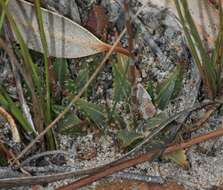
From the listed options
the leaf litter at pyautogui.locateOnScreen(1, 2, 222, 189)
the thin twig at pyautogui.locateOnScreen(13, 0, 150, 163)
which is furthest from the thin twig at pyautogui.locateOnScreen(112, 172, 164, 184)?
the thin twig at pyautogui.locateOnScreen(13, 0, 150, 163)

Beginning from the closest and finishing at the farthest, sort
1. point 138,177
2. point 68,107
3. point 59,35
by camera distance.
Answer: point 68,107 < point 138,177 < point 59,35

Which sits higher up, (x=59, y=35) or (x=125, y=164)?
(x=59, y=35)

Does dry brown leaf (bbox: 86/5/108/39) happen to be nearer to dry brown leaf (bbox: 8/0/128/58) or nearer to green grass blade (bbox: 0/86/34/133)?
dry brown leaf (bbox: 8/0/128/58)

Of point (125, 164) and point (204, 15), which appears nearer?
point (125, 164)

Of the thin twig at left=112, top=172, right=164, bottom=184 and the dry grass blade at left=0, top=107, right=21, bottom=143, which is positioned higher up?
Result: the dry grass blade at left=0, top=107, right=21, bottom=143

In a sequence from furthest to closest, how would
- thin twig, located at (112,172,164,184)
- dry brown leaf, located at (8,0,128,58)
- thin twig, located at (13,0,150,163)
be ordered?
dry brown leaf, located at (8,0,128,58), thin twig, located at (112,172,164,184), thin twig, located at (13,0,150,163)

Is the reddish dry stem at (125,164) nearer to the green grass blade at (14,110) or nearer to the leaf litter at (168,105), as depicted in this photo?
the leaf litter at (168,105)

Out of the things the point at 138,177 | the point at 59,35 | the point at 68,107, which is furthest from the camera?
the point at 59,35

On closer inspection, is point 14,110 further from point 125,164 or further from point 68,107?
point 125,164

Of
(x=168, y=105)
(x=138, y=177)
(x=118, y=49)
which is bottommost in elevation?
(x=138, y=177)

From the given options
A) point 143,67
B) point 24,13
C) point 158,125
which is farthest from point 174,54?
point 24,13

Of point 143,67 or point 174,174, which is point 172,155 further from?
point 143,67

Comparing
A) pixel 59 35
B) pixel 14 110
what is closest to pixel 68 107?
pixel 14 110
